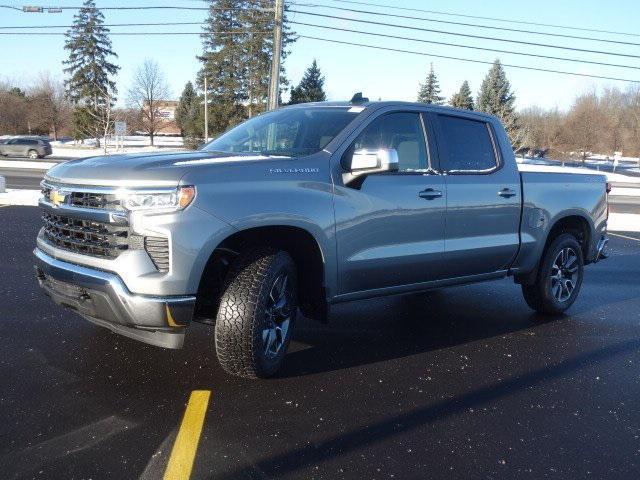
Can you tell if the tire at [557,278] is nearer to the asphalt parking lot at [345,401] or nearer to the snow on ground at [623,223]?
the asphalt parking lot at [345,401]

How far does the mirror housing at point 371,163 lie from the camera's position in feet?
13.7

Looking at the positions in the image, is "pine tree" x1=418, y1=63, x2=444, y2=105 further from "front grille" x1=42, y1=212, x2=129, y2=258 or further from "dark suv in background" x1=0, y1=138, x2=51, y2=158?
"front grille" x1=42, y1=212, x2=129, y2=258

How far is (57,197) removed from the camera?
394cm

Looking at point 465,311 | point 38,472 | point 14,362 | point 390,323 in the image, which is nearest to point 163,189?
point 38,472

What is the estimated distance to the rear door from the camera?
16.6 feet

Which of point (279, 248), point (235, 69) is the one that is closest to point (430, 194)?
point (279, 248)

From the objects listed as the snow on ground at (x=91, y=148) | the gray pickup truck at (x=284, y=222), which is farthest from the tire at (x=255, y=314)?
the snow on ground at (x=91, y=148)

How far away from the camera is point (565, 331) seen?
5684 millimetres

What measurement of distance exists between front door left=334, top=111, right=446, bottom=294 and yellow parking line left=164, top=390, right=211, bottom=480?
1267 millimetres

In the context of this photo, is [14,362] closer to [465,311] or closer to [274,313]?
[274,313]

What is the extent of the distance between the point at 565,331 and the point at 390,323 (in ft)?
5.42

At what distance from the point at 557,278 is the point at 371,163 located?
301cm

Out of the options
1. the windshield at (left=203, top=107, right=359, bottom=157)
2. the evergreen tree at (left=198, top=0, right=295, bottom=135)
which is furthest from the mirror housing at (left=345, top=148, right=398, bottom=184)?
the evergreen tree at (left=198, top=0, right=295, bottom=135)

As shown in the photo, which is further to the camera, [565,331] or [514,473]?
[565,331]
